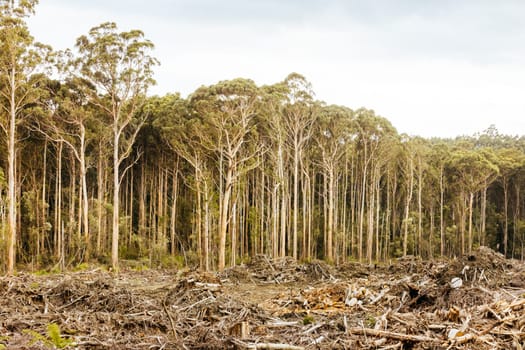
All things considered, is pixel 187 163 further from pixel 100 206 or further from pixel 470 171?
pixel 470 171

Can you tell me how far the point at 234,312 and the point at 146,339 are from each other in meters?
2.67

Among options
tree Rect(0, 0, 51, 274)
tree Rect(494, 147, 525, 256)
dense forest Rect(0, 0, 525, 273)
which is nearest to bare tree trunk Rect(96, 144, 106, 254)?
dense forest Rect(0, 0, 525, 273)

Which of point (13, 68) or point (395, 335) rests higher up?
point (13, 68)

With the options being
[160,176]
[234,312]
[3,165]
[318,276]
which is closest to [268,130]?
[160,176]

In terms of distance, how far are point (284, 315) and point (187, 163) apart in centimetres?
2334

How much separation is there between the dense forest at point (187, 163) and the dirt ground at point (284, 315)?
1055 cm

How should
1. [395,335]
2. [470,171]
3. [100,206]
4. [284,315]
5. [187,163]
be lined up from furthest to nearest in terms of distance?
[470,171], [187,163], [100,206], [284,315], [395,335]

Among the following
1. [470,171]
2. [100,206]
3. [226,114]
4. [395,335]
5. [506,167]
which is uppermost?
[226,114]

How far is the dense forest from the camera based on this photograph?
2300 cm

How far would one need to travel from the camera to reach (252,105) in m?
24.4

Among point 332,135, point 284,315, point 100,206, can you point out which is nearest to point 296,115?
point 332,135

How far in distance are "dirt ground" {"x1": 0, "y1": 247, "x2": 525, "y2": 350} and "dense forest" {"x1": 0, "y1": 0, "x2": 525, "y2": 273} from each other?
34.6ft

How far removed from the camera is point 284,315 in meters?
10.3

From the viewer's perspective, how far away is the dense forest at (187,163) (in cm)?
2300
